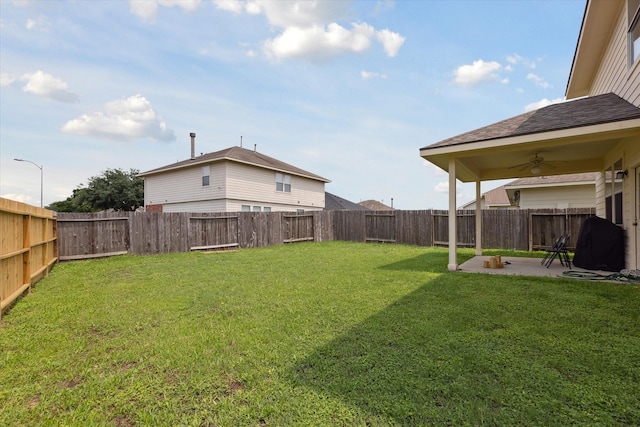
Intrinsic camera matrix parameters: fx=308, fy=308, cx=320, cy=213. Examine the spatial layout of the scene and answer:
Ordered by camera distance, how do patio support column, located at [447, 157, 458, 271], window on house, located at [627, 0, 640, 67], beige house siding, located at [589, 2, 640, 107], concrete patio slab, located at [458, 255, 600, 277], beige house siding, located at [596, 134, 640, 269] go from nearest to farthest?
window on house, located at [627, 0, 640, 67], beige house siding, located at [589, 2, 640, 107], beige house siding, located at [596, 134, 640, 269], concrete patio slab, located at [458, 255, 600, 277], patio support column, located at [447, 157, 458, 271]

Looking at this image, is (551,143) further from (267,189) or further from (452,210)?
(267,189)

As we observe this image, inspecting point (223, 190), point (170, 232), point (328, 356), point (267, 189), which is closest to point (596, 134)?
point (328, 356)

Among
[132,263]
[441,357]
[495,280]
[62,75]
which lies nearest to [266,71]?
[62,75]

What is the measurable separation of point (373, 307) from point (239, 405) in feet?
8.03

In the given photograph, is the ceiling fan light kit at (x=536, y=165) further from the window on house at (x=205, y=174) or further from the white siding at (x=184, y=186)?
the window on house at (x=205, y=174)

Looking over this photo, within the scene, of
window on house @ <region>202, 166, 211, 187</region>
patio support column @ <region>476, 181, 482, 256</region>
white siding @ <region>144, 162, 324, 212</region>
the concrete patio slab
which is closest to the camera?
the concrete patio slab

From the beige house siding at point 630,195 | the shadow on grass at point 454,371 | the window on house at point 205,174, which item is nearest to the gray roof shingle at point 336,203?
the window on house at point 205,174

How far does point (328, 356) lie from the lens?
2754 millimetres

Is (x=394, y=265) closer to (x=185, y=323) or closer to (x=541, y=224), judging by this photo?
Result: (x=185, y=323)

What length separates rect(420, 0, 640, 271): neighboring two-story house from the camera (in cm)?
523

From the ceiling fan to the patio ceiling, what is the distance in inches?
3.2

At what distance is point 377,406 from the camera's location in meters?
2.02

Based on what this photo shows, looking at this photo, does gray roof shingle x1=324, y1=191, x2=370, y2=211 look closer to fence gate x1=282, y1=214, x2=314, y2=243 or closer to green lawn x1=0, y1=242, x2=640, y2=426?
fence gate x1=282, y1=214, x2=314, y2=243

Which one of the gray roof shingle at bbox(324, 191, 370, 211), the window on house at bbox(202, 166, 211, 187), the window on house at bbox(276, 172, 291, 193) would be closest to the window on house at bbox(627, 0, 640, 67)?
the window on house at bbox(276, 172, 291, 193)
